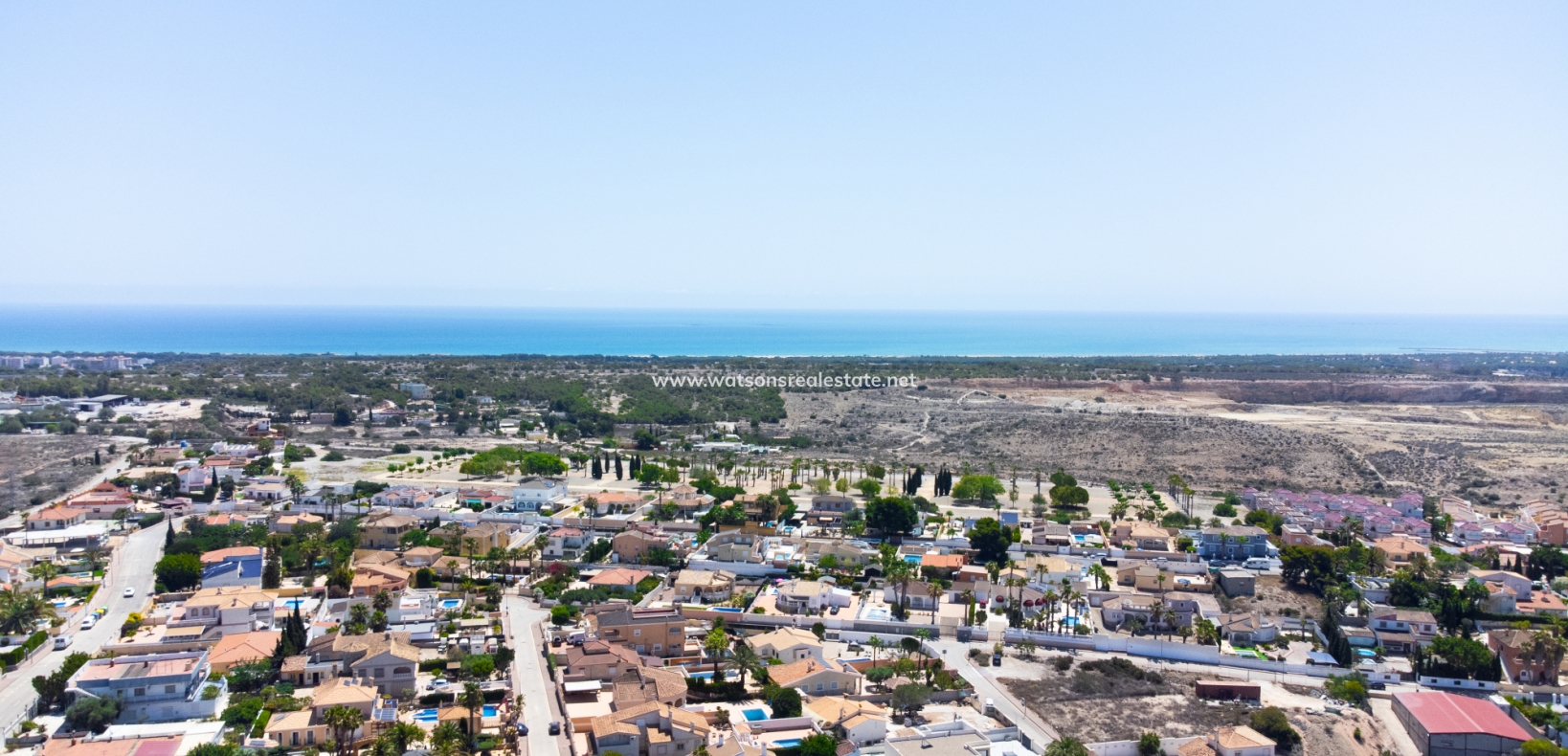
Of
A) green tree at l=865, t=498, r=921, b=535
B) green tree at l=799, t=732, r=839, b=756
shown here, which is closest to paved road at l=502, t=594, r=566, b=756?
green tree at l=799, t=732, r=839, b=756

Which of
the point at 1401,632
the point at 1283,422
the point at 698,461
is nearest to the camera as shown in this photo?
the point at 1401,632

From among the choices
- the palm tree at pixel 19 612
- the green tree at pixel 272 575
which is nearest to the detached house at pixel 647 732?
the green tree at pixel 272 575

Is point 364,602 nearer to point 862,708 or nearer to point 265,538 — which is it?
point 265,538

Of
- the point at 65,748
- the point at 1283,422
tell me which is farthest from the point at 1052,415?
the point at 65,748

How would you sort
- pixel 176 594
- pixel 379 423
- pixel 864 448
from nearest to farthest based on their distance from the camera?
pixel 176 594 → pixel 864 448 → pixel 379 423

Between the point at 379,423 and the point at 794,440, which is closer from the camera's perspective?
the point at 794,440

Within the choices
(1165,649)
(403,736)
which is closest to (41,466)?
(403,736)
